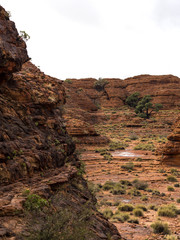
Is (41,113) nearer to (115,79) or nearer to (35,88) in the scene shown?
(35,88)

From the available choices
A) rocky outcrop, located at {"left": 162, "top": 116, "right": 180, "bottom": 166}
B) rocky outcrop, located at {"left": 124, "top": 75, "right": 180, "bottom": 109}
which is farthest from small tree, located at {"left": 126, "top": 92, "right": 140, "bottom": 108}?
rocky outcrop, located at {"left": 162, "top": 116, "right": 180, "bottom": 166}

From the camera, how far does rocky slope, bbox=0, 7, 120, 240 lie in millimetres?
4949

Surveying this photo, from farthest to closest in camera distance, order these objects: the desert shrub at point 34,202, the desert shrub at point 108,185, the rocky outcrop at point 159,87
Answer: the rocky outcrop at point 159,87 → the desert shrub at point 108,185 → the desert shrub at point 34,202

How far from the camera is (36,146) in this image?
8.31 meters

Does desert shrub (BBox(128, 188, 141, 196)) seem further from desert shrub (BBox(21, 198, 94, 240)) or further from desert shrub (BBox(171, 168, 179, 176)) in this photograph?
desert shrub (BBox(21, 198, 94, 240))

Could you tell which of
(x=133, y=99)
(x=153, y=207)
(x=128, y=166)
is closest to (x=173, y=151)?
(x=128, y=166)

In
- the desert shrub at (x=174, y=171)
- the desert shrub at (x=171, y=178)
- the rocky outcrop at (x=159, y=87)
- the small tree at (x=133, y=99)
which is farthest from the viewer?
the small tree at (x=133, y=99)

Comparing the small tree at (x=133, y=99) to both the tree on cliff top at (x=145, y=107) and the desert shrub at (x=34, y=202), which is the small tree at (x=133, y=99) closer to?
the tree on cliff top at (x=145, y=107)

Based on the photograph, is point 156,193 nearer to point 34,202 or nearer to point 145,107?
point 34,202

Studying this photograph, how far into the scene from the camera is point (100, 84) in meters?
91.5

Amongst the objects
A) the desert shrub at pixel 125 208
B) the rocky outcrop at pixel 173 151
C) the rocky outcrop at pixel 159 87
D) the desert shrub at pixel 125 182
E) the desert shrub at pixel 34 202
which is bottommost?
the desert shrub at pixel 125 182

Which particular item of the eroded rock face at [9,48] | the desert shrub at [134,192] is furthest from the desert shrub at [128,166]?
the eroded rock face at [9,48]

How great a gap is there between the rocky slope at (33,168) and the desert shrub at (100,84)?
3184 inches

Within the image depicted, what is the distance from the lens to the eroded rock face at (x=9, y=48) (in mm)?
8086
